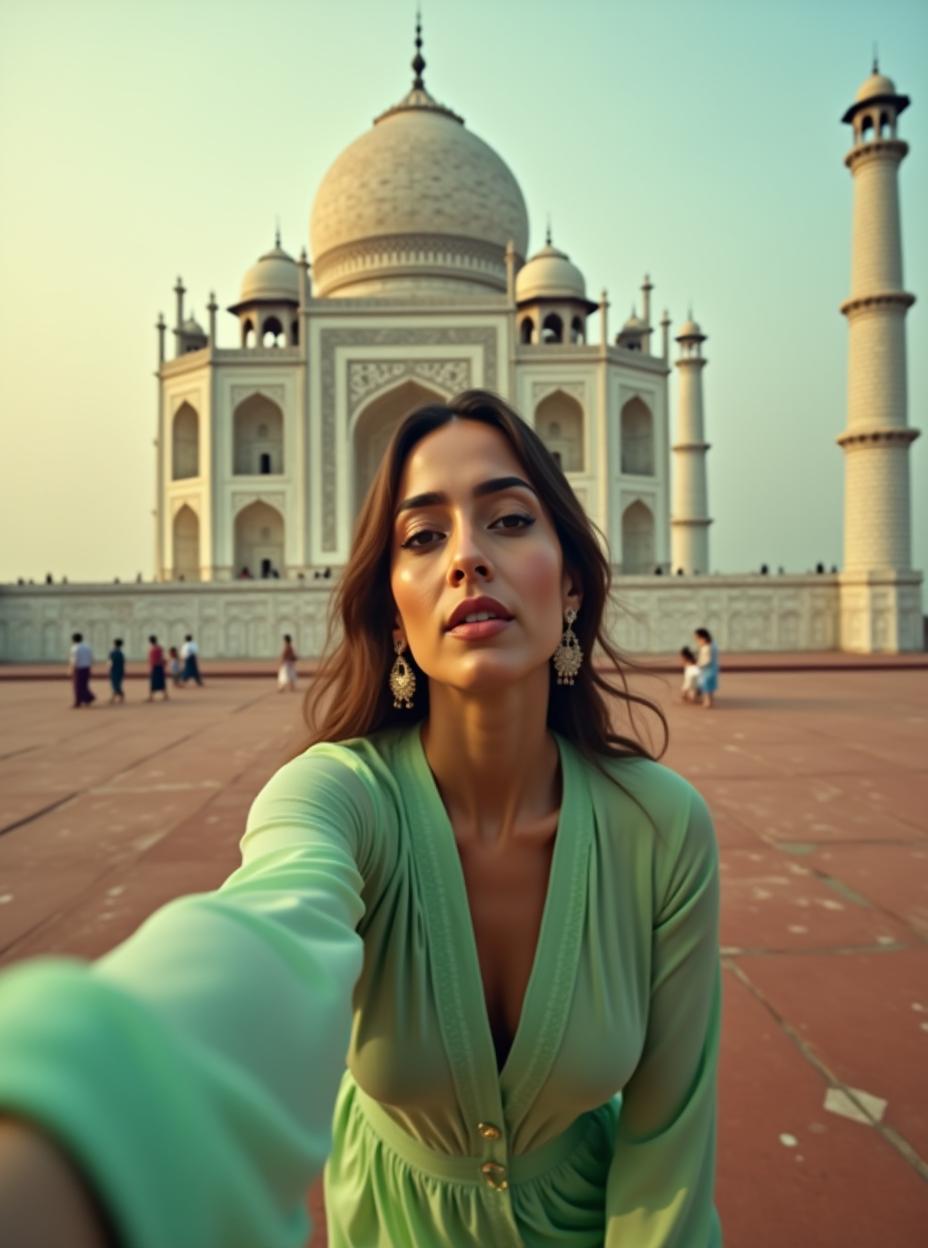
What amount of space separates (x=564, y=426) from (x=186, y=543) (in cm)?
983

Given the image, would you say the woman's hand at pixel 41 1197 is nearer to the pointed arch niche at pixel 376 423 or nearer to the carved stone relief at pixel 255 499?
the pointed arch niche at pixel 376 423

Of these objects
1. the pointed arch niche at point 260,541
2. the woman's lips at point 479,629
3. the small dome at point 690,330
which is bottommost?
the woman's lips at point 479,629

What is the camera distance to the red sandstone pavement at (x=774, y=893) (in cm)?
127

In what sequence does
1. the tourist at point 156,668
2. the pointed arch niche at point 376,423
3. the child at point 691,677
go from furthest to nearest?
1. the pointed arch niche at point 376,423
2. the tourist at point 156,668
3. the child at point 691,677

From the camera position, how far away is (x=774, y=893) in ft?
8.13

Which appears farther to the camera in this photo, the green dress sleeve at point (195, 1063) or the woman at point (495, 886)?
the woman at point (495, 886)

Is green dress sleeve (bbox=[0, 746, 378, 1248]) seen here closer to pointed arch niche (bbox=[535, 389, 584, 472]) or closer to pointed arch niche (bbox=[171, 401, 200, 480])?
pointed arch niche (bbox=[535, 389, 584, 472])

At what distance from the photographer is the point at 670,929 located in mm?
906

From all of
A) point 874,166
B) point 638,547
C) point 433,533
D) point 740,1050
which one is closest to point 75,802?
point 740,1050

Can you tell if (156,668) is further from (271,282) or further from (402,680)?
(271,282)

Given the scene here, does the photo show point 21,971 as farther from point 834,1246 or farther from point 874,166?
point 874,166

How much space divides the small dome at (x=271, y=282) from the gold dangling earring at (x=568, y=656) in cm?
2251

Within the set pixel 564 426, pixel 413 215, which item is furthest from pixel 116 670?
pixel 413 215

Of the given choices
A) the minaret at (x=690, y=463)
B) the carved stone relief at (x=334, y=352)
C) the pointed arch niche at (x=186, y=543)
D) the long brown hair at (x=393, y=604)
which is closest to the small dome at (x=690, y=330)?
the minaret at (x=690, y=463)
